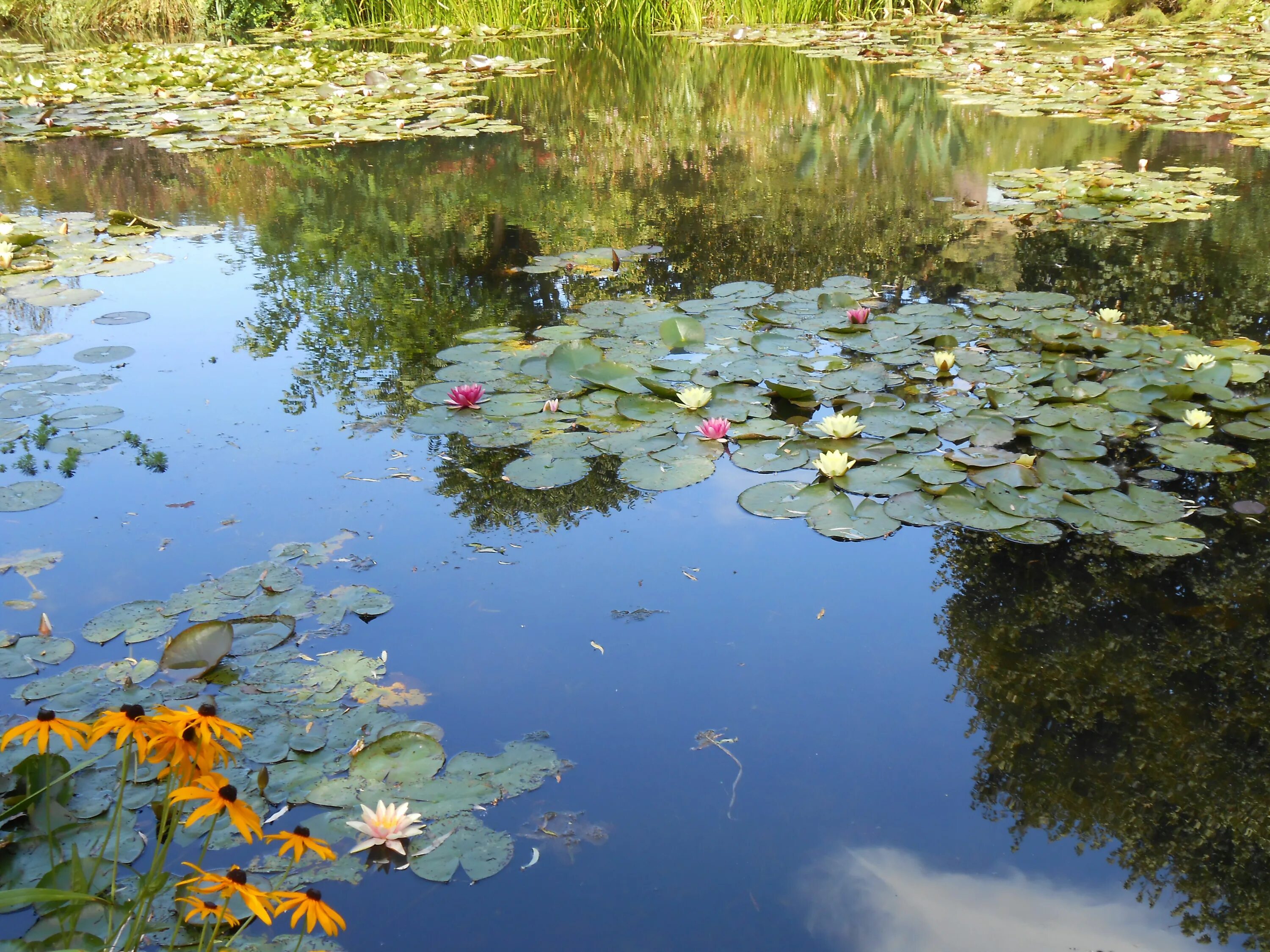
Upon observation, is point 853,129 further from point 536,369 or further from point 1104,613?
point 1104,613

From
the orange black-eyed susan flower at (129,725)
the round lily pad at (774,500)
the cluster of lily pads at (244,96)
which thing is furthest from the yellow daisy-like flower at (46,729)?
the cluster of lily pads at (244,96)

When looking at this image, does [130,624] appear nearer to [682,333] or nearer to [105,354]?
[105,354]

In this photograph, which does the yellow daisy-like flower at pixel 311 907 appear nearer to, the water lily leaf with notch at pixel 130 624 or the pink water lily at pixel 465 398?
the water lily leaf with notch at pixel 130 624

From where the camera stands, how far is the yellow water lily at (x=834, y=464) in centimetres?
231

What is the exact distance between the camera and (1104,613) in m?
1.91

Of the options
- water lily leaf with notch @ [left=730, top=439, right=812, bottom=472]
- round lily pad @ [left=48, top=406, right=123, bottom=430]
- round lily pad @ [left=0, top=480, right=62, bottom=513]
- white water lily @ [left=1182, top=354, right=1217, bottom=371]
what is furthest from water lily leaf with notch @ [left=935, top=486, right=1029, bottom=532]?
round lily pad @ [left=48, top=406, right=123, bottom=430]

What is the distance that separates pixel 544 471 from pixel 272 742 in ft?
3.36

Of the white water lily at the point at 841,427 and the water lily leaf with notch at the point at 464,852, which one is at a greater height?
the white water lily at the point at 841,427

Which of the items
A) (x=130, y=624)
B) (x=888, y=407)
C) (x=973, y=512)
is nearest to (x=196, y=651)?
(x=130, y=624)

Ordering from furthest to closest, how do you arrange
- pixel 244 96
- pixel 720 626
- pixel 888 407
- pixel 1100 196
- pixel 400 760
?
pixel 244 96, pixel 1100 196, pixel 888 407, pixel 720 626, pixel 400 760

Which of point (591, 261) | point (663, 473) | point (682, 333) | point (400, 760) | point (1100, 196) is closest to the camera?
point (400, 760)

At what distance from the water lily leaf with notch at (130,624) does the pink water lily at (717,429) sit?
52.5 inches

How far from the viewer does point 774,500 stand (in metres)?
2.31

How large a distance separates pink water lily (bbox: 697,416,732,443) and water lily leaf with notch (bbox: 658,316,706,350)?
57cm
